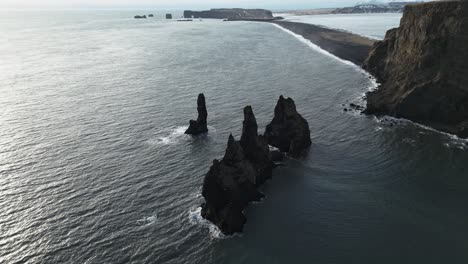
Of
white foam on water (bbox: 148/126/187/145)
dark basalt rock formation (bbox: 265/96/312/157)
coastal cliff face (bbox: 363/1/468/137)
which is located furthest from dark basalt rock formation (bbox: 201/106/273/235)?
coastal cliff face (bbox: 363/1/468/137)

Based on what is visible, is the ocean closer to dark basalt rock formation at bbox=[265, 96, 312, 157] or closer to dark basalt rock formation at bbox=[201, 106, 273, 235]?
dark basalt rock formation at bbox=[201, 106, 273, 235]

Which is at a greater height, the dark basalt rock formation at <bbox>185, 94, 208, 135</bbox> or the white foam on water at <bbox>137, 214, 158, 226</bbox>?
the dark basalt rock formation at <bbox>185, 94, 208, 135</bbox>

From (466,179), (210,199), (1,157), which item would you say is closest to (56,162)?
(1,157)

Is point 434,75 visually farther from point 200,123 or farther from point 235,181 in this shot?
point 235,181

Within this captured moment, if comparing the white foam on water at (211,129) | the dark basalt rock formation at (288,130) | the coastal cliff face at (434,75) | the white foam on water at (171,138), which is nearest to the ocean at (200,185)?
the white foam on water at (171,138)

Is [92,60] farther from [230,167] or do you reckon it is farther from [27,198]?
[230,167]
